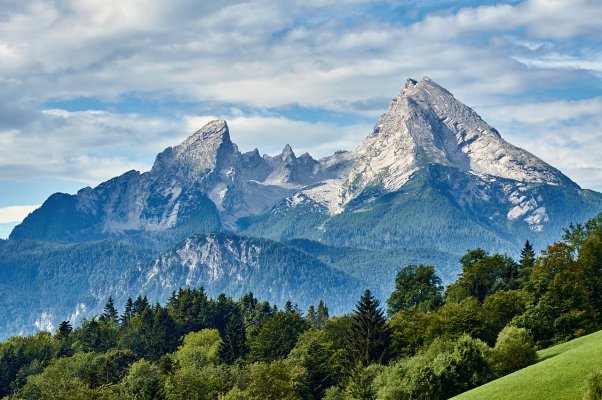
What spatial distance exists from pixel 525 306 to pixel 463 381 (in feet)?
148

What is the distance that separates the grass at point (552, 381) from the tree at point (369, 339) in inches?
2500

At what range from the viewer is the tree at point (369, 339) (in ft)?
526

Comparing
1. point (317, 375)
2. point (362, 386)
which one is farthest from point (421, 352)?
point (317, 375)

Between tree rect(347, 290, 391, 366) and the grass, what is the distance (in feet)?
208

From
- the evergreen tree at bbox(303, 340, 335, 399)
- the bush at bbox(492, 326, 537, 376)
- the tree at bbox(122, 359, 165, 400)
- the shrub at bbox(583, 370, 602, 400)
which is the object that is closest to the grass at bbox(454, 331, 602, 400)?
the shrub at bbox(583, 370, 602, 400)

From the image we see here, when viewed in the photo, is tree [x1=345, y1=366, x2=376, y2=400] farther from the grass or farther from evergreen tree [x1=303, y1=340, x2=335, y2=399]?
the grass

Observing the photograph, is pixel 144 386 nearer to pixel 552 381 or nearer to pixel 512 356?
pixel 512 356

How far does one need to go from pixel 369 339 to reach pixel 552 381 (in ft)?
250

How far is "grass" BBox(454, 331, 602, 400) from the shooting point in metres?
84.6

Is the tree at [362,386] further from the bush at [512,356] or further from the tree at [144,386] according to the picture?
the tree at [144,386]

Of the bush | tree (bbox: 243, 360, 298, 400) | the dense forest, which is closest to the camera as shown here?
the dense forest

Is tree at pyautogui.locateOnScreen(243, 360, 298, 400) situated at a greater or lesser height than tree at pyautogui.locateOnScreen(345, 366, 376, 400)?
greater

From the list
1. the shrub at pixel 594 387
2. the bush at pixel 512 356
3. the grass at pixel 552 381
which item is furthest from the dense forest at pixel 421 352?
the shrub at pixel 594 387

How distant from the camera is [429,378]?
366 ft
